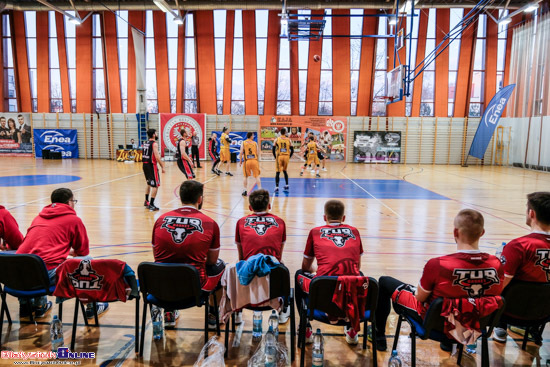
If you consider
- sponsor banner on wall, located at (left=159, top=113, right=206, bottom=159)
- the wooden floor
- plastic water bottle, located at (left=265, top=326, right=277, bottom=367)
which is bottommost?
the wooden floor

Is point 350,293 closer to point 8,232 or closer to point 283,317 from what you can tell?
point 283,317

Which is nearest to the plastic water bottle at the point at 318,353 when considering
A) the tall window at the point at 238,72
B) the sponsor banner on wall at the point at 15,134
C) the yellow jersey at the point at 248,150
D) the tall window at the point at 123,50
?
the yellow jersey at the point at 248,150

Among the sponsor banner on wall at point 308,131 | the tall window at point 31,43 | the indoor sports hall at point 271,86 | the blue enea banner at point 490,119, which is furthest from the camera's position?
the tall window at point 31,43

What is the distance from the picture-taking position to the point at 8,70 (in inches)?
963

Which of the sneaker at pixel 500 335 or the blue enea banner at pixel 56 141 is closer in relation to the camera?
the sneaker at pixel 500 335

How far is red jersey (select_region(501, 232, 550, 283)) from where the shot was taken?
107 inches

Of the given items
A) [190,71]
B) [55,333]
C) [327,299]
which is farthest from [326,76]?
[55,333]

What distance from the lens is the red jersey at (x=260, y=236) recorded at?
3232mm

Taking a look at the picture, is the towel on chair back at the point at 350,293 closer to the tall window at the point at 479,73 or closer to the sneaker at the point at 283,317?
the sneaker at the point at 283,317

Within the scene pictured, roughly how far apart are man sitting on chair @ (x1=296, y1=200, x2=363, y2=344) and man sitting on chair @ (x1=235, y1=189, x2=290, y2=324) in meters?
0.31

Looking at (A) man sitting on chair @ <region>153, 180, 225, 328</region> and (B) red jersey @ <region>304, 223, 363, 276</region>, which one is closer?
(B) red jersey @ <region>304, 223, 363, 276</region>

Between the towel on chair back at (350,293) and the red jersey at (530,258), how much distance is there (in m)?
1.10

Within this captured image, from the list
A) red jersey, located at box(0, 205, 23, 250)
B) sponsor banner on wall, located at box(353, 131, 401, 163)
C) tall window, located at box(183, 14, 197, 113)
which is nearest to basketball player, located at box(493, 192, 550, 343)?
red jersey, located at box(0, 205, 23, 250)

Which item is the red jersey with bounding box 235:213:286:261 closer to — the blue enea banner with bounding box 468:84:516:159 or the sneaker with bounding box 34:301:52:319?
the sneaker with bounding box 34:301:52:319
